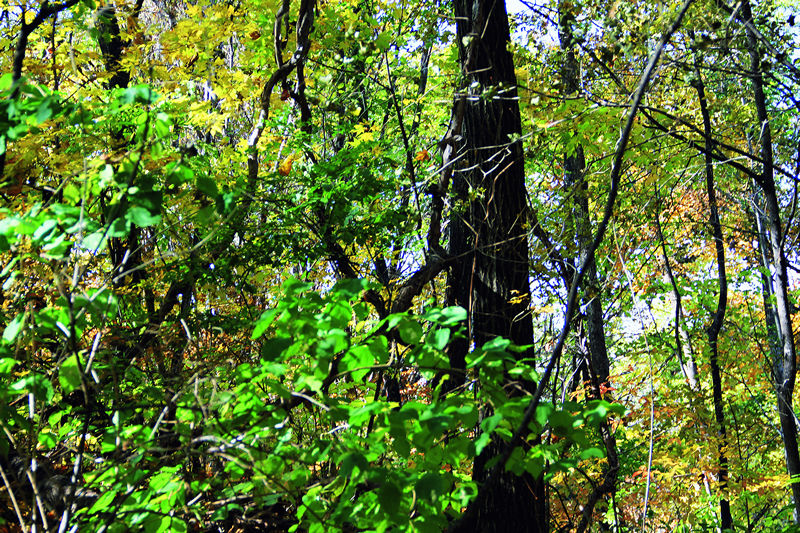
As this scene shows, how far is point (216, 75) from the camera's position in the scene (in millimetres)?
5875

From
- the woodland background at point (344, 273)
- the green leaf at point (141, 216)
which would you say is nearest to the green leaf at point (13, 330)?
the woodland background at point (344, 273)

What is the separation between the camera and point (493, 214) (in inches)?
156

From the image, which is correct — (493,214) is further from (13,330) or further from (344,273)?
(13,330)

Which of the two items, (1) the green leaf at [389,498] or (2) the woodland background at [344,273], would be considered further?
(2) the woodland background at [344,273]

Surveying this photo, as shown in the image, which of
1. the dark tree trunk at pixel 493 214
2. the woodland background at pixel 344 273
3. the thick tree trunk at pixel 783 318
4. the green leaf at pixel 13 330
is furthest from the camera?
the thick tree trunk at pixel 783 318

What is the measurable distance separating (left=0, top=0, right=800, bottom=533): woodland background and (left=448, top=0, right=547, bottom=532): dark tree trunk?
0.07ft

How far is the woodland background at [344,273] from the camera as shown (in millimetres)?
1953

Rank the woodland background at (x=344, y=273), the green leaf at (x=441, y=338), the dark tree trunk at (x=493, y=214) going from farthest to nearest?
the dark tree trunk at (x=493, y=214) → the woodland background at (x=344, y=273) → the green leaf at (x=441, y=338)

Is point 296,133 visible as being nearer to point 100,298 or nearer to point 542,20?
point 542,20

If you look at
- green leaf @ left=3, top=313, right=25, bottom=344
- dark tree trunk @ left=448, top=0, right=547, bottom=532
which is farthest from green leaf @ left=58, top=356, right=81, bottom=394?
dark tree trunk @ left=448, top=0, right=547, bottom=532

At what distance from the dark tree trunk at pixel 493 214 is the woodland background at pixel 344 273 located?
2cm

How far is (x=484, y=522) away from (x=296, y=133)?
10.7ft

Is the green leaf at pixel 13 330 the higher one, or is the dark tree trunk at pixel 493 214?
the dark tree trunk at pixel 493 214

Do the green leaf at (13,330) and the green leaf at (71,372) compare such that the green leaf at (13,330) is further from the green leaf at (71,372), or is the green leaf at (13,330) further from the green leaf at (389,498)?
the green leaf at (389,498)
